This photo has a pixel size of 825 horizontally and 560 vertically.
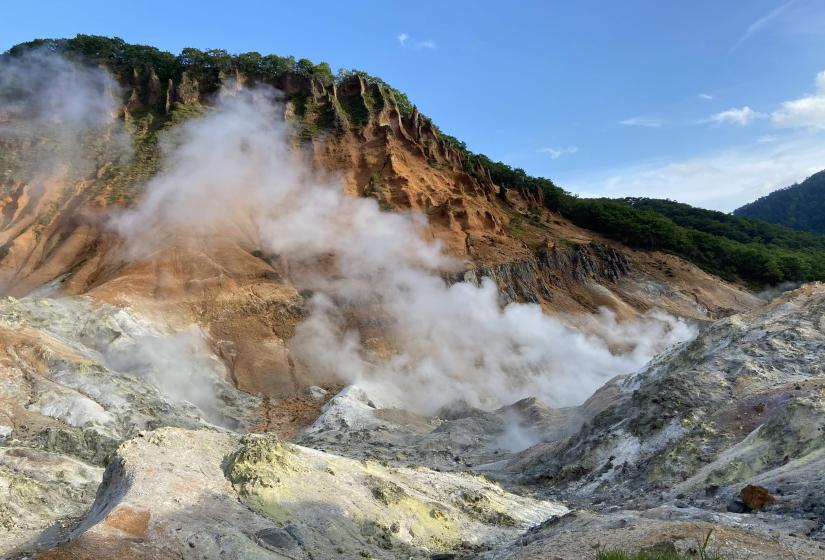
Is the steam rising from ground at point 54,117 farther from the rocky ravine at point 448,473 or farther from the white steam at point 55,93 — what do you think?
the rocky ravine at point 448,473

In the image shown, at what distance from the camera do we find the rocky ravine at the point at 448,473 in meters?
7.27

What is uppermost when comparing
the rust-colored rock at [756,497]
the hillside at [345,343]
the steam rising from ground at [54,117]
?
the steam rising from ground at [54,117]

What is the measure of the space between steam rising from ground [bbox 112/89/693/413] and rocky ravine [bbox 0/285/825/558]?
26.5 feet

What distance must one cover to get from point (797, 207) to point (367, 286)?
12478 centimetres

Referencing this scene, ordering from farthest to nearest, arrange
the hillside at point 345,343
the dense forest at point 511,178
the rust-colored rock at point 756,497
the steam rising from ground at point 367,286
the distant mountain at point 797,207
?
the distant mountain at point 797,207
the dense forest at point 511,178
the steam rising from ground at point 367,286
the hillside at point 345,343
the rust-colored rock at point 756,497

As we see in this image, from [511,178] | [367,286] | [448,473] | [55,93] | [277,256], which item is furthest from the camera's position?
[511,178]

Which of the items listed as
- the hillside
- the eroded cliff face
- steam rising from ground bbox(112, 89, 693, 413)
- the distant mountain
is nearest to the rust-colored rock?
the hillside

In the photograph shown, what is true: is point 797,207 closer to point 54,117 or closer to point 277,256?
point 277,256

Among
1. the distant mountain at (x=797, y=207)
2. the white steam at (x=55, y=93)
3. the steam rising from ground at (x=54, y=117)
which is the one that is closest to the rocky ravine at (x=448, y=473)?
the steam rising from ground at (x=54, y=117)

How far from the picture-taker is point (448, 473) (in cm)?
1373

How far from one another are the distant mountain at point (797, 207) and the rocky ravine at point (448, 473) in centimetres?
11707

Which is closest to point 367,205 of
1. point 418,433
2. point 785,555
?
point 418,433

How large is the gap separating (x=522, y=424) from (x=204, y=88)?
35025mm

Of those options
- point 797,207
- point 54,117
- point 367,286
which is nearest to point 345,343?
point 367,286
